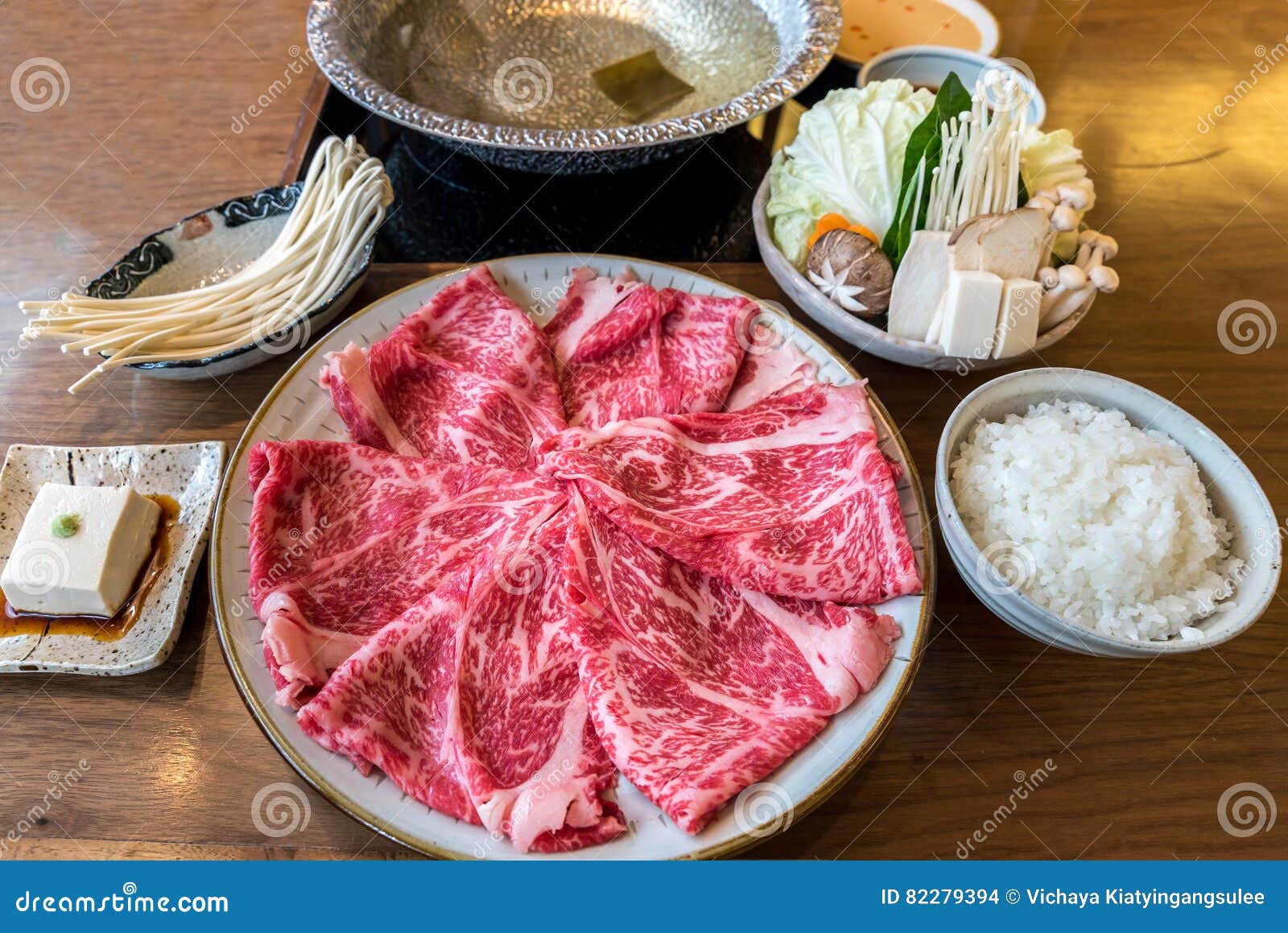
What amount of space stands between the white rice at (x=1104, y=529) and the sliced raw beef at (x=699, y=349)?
0.63 meters

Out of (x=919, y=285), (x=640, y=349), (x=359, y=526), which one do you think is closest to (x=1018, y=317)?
(x=919, y=285)

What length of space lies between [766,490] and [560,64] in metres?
1.92

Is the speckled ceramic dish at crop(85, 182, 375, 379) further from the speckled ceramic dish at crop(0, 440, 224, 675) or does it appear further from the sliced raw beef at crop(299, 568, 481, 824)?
the sliced raw beef at crop(299, 568, 481, 824)

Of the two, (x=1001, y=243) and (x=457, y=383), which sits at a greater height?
(x=1001, y=243)

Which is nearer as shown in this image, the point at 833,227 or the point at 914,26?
the point at 833,227

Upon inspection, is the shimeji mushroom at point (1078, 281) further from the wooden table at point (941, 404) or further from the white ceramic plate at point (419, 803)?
the white ceramic plate at point (419, 803)

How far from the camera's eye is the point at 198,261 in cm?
243

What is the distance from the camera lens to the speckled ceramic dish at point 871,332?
207 centimetres

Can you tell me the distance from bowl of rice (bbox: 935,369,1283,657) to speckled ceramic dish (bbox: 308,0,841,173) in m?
1.29

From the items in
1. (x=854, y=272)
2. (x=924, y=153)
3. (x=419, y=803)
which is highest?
(x=924, y=153)

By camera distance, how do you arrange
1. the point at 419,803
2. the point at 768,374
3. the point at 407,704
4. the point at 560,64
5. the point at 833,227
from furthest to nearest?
the point at 560,64 → the point at 833,227 → the point at 768,374 → the point at 407,704 → the point at 419,803

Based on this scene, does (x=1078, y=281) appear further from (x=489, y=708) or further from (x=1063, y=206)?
(x=489, y=708)

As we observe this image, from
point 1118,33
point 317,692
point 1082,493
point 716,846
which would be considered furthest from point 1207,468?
point 1118,33

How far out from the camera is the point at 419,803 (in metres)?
1.51
